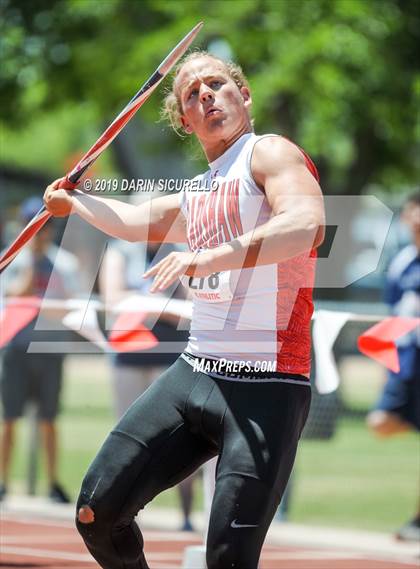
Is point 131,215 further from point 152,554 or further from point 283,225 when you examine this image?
point 152,554

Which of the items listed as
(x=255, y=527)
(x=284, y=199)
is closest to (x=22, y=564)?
(x=255, y=527)

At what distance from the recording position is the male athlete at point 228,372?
4.27 meters

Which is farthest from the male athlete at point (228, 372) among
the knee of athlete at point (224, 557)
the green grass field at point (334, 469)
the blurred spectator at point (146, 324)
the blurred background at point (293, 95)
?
the blurred background at point (293, 95)

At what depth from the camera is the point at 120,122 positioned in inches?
194

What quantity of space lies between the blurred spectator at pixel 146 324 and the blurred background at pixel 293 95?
2144 millimetres

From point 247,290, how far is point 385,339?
324 cm

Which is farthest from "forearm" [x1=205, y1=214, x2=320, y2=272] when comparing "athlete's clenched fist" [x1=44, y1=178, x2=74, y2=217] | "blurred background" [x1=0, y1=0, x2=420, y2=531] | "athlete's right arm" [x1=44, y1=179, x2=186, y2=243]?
"blurred background" [x1=0, y1=0, x2=420, y2=531]

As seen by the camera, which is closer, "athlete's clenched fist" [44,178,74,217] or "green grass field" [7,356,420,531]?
"athlete's clenched fist" [44,178,74,217]

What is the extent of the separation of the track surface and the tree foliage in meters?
8.71

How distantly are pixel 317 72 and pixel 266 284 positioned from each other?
527 inches

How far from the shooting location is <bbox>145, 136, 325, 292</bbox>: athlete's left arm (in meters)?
4.05

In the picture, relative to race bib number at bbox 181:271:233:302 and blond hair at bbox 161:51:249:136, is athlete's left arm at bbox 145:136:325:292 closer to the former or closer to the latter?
race bib number at bbox 181:271:233:302

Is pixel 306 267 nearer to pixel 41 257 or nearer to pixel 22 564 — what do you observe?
pixel 22 564

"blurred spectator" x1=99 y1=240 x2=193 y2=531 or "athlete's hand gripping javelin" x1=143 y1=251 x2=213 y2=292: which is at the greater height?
"athlete's hand gripping javelin" x1=143 y1=251 x2=213 y2=292
